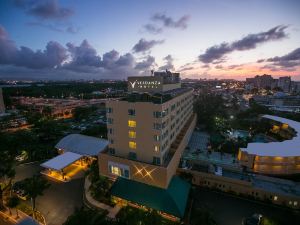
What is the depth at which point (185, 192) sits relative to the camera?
39781 mm

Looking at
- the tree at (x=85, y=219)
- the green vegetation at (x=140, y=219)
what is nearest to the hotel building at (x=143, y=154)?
the green vegetation at (x=140, y=219)

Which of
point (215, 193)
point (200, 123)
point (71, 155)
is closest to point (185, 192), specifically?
point (215, 193)

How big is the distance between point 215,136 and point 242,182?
3536 centimetres

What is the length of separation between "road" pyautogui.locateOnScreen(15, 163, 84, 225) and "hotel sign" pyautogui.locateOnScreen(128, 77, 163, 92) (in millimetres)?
27748

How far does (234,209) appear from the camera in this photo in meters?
38.0

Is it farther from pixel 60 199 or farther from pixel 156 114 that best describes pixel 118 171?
pixel 156 114

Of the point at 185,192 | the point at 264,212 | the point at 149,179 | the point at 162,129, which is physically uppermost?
the point at 162,129

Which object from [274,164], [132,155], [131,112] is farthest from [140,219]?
[274,164]

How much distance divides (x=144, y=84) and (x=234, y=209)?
34768 mm

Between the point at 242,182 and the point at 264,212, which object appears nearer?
the point at 264,212

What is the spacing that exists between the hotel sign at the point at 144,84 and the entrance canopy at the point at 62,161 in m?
25.2

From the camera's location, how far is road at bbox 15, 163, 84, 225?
35938 millimetres

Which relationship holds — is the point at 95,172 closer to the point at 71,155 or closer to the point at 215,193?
the point at 71,155

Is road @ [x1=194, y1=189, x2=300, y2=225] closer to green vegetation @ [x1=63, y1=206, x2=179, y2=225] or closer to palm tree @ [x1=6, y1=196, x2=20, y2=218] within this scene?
green vegetation @ [x1=63, y1=206, x2=179, y2=225]
